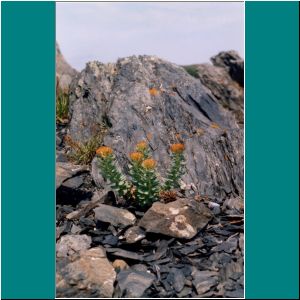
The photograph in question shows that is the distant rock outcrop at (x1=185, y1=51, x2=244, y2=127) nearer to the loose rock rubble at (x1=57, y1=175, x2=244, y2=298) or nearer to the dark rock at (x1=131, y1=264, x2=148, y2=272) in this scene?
the loose rock rubble at (x1=57, y1=175, x2=244, y2=298)

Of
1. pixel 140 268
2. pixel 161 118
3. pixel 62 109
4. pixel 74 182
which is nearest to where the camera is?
pixel 140 268

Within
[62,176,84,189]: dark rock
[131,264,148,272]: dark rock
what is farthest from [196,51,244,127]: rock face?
[131,264,148,272]: dark rock

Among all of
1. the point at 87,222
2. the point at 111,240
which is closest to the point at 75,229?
the point at 87,222

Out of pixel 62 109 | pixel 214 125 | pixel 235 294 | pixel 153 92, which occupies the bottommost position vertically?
pixel 235 294

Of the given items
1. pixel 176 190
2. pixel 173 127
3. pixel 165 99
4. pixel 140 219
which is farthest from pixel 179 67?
pixel 140 219

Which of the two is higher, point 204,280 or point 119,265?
point 119,265

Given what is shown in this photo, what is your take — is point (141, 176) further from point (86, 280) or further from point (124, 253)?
point (86, 280)

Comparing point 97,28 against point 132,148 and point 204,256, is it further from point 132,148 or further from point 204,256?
point 204,256
